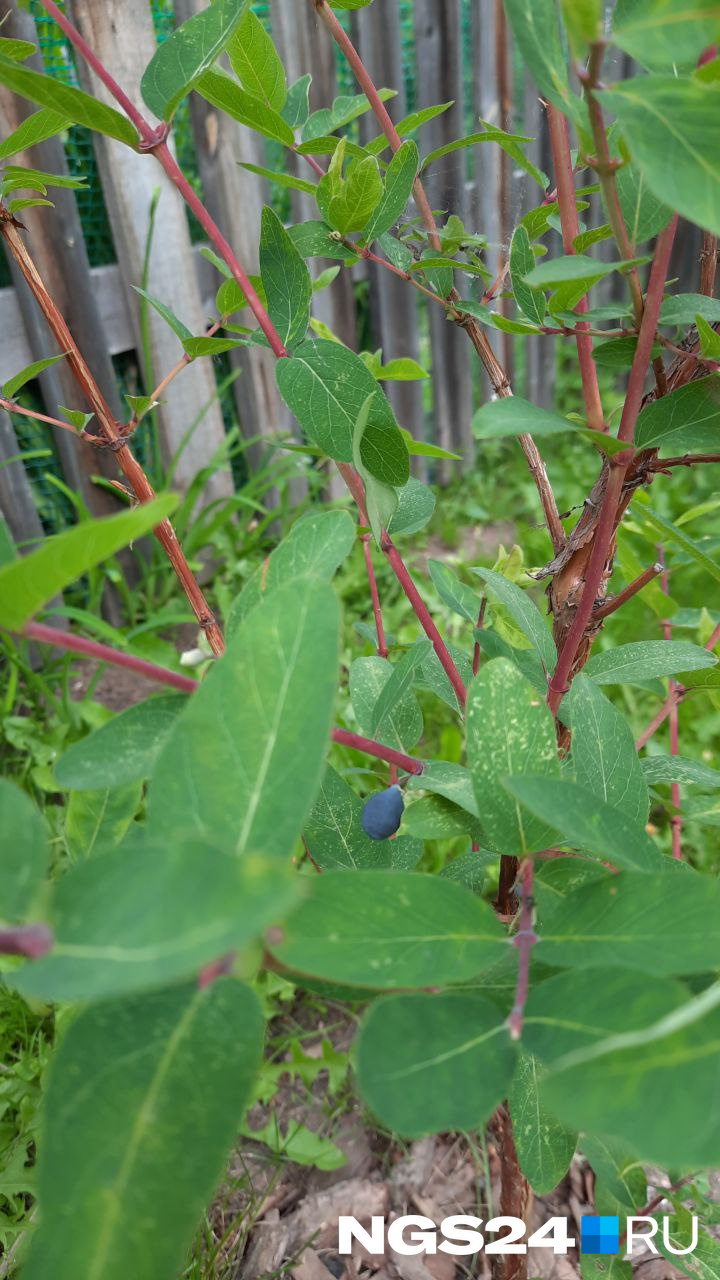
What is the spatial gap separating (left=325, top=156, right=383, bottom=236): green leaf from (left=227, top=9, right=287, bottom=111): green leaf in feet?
0.30

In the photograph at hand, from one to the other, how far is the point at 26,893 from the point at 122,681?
7.10ft

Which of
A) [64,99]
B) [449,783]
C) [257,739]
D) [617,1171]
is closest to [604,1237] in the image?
[617,1171]

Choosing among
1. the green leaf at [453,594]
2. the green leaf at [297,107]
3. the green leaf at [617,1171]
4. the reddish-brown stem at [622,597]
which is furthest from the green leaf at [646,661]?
the green leaf at [297,107]

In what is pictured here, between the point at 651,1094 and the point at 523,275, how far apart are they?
556 millimetres

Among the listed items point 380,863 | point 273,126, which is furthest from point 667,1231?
point 273,126

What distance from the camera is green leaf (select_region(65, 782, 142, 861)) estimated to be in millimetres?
612

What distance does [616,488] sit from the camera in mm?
575

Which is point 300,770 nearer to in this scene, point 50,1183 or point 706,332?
point 50,1183

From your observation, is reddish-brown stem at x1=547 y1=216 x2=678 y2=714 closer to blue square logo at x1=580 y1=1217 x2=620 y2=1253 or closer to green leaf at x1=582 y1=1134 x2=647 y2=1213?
green leaf at x1=582 y1=1134 x2=647 y2=1213

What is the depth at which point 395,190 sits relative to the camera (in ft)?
2.22

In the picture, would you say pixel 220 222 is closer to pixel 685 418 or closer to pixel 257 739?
pixel 685 418

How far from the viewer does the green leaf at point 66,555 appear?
0.31 metres

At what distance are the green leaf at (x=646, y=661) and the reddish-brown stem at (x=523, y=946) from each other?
26cm

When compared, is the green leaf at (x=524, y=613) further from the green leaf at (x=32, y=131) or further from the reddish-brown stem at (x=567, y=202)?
the green leaf at (x=32, y=131)
